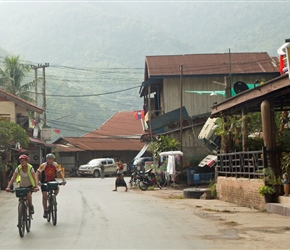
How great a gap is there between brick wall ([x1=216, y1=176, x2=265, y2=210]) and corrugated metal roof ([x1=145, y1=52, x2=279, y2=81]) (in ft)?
64.9

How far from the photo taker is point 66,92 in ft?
374

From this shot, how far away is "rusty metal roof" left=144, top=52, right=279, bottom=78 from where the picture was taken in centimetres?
4162

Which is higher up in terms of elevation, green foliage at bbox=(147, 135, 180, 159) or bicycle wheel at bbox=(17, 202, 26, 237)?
green foliage at bbox=(147, 135, 180, 159)

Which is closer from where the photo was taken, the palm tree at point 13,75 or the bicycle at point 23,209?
the bicycle at point 23,209

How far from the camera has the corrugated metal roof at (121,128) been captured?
236ft

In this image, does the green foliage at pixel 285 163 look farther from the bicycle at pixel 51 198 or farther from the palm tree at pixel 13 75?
the palm tree at pixel 13 75

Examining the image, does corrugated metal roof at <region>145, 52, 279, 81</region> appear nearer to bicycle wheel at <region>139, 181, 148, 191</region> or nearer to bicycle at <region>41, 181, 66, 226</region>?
bicycle wheel at <region>139, 181, 148, 191</region>

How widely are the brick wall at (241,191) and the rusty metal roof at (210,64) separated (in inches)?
778

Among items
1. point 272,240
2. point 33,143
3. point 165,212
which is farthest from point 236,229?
point 33,143

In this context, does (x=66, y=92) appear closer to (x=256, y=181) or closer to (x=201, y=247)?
(x=256, y=181)

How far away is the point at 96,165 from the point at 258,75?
1782 cm

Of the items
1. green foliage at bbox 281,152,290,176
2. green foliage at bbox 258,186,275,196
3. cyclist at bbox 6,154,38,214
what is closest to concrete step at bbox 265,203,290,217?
green foliage at bbox 258,186,275,196

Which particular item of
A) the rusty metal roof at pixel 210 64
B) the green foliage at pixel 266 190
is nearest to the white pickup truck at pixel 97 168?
the rusty metal roof at pixel 210 64

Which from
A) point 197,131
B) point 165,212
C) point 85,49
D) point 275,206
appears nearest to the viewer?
point 275,206
